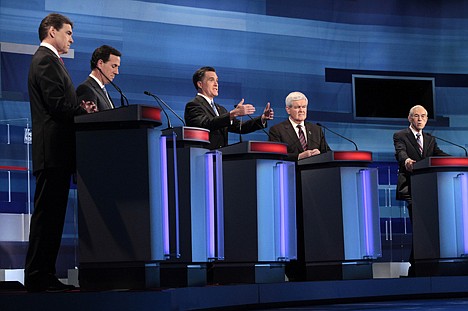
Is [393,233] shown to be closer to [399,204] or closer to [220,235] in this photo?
[399,204]

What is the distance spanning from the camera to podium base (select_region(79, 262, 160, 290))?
14.2 ft

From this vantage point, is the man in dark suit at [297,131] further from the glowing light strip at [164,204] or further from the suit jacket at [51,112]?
the suit jacket at [51,112]

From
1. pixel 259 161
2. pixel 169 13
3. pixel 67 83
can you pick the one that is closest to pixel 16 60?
pixel 169 13

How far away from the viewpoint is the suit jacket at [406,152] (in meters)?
7.04

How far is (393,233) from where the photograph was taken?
8.98 metres

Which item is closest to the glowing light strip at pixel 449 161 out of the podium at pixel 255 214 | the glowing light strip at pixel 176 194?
the podium at pixel 255 214

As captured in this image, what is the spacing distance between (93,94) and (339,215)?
6.70 ft

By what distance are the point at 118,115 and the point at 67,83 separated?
294 millimetres

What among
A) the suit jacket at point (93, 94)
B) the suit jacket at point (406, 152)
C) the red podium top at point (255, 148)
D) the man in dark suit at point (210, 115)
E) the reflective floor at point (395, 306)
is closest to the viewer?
the suit jacket at point (93, 94)

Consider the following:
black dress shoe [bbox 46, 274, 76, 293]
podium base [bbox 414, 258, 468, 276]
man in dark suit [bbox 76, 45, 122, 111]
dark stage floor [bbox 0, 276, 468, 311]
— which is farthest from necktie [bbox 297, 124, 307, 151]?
black dress shoe [bbox 46, 274, 76, 293]

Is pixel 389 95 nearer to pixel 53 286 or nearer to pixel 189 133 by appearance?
pixel 189 133

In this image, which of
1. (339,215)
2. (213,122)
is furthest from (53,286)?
(339,215)

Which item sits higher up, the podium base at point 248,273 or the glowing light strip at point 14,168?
the glowing light strip at point 14,168

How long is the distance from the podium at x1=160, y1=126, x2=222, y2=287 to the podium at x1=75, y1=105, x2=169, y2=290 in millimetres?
818
